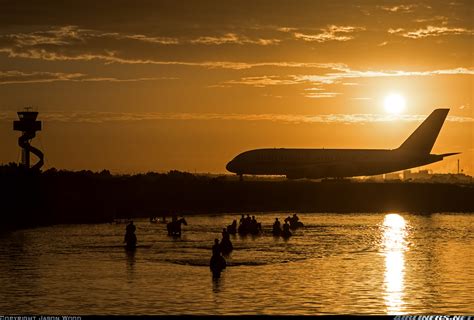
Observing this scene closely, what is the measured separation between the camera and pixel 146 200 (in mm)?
165000

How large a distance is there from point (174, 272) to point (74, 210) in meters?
75.8

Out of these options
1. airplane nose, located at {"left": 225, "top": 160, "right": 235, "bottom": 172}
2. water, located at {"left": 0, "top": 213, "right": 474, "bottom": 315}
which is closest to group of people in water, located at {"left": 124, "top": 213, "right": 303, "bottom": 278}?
water, located at {"left": 0, "top": 213, "right": 474, "bottom": 315}

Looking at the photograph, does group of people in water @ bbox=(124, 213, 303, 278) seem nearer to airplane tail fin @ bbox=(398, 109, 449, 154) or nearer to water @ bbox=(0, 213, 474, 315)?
water @ bbox=(0, 213, 474, 315)

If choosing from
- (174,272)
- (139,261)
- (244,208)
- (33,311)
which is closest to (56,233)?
(139,261)

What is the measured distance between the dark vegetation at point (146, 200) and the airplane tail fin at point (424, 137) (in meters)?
12.2

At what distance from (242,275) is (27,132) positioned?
4850 inches

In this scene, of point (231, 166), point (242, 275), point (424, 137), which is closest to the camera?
point (242, 275)

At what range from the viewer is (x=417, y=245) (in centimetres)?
8456

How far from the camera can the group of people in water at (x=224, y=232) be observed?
5909 cm

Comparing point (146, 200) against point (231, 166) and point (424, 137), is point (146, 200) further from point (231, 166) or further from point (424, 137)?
point (424, 137)

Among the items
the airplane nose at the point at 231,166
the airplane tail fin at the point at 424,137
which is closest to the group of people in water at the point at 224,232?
the airplane nose at the point at 231,166

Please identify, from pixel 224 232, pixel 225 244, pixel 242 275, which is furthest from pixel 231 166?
pixel 242 275

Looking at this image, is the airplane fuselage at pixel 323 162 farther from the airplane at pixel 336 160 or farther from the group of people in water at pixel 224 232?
the group of people in water at pixel 224 232

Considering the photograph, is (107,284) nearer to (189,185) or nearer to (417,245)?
(417,245)
